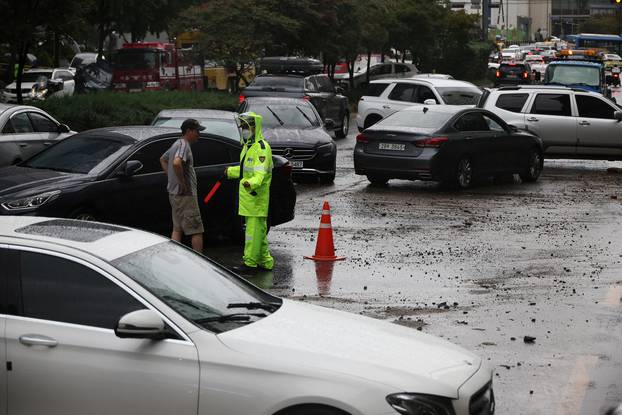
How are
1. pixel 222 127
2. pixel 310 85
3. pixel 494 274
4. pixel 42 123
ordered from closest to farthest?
pixel 494 274 < pixel 222 127 < pixel 42 123 < pixel 310 85

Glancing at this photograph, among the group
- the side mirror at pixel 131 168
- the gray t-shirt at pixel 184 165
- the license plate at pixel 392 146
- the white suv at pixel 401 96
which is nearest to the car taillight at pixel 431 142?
the license plate at pixel 392 146

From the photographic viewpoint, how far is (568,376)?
8961 millimetres

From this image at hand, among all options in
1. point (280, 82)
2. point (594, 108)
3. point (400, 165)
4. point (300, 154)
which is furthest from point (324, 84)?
point (400, 165)

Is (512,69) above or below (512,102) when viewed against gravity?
below

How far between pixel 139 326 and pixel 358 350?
1118 mm

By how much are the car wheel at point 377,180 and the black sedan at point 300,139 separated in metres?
0.73

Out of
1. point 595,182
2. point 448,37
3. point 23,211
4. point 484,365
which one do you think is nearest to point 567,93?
point 595,182

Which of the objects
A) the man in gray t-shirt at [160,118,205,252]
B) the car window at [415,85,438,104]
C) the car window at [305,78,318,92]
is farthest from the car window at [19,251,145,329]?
the car window at [305,78,318,92]

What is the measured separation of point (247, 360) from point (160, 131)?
8826mm

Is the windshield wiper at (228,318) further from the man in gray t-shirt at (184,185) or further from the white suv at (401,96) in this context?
the white suv at (401,96)

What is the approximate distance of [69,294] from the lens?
6.35 metres

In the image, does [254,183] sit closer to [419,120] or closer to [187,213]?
[187,213]

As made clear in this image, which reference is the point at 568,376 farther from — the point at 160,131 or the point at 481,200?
the point at 481,200

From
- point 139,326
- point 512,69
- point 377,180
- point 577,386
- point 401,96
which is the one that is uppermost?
point 139,326
